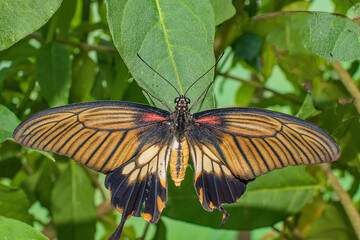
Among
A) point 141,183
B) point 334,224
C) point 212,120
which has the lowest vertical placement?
point 334,224

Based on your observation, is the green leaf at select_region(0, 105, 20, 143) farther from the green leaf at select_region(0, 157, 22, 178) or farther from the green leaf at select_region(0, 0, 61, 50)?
the green leaf at select_region(0, 157, 22, 178)

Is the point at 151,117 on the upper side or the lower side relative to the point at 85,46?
lower

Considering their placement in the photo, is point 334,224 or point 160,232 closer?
point 160,232

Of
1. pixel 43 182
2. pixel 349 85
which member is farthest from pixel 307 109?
pixel 43 182

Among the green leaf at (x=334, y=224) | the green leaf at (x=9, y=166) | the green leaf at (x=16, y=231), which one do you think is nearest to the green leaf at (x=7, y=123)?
the green leaf at (x=16, y=231)

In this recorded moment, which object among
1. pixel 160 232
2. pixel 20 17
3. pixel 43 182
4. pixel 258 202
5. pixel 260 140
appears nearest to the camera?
pixel 20 17

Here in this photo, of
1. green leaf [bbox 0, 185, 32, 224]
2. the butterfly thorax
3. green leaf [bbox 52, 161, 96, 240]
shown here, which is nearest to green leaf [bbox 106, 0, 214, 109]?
the butterfly thorax

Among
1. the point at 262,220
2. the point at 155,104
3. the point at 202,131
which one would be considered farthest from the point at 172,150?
the point at 262,220

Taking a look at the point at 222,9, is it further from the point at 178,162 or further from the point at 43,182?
the point at 43,182
